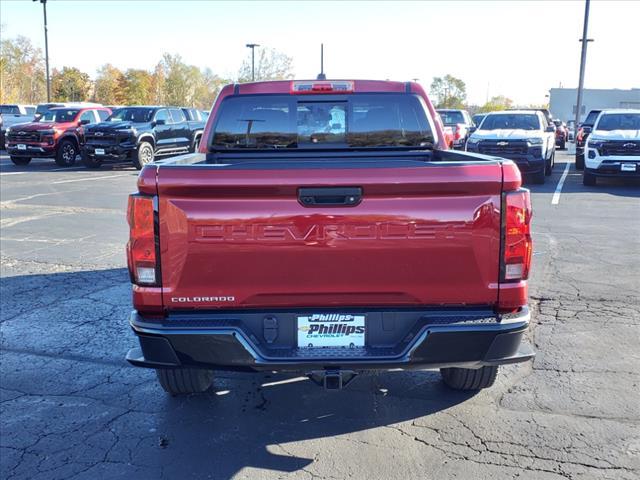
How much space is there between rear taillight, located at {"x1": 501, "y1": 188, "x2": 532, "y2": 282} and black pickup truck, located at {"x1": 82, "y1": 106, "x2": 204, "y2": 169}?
58.7 ft

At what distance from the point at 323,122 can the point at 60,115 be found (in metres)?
20.0

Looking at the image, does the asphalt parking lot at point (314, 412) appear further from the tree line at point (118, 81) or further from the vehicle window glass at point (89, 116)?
the tree line at point (118, 81)

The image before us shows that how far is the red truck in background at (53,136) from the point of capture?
69.4 feet

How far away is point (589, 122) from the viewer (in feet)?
75.0

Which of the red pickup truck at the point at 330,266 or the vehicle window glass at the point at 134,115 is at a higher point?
the vehicle window glass at the point at 134,115

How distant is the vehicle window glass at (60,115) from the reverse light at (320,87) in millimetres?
19684

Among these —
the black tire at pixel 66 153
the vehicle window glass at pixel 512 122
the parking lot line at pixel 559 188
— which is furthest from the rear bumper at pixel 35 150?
the parking lot line at pixel 559 188

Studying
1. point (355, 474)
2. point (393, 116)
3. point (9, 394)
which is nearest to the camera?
point (355, 474)

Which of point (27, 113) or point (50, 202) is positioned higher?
point (27, 113)

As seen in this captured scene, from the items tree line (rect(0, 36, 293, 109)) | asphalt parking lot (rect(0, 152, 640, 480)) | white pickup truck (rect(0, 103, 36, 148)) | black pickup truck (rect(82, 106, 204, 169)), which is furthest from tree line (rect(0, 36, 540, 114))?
asphalt parking lot (rect(0, 152, 640, 480))

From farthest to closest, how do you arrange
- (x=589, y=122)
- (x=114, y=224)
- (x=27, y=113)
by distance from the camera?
(x=27, y=113), (x=589, y=122), (x=114, y=224)

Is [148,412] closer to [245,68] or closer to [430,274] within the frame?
[430,274]

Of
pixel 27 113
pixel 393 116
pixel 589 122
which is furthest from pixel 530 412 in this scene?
pixel 27 113

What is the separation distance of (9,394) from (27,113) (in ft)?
103
